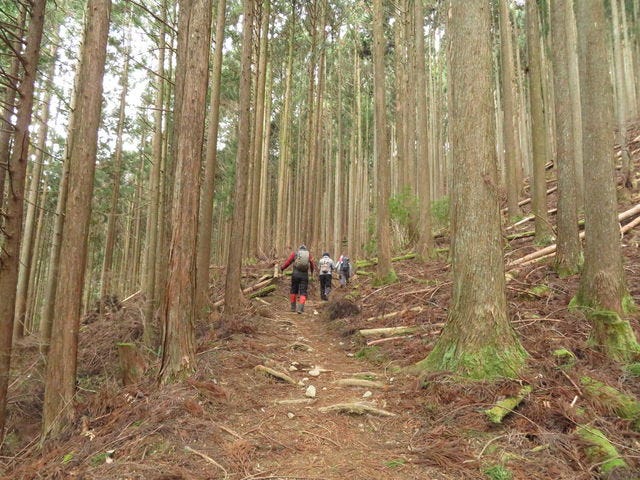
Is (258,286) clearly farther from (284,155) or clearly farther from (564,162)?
(564,162)

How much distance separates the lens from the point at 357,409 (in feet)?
13.5

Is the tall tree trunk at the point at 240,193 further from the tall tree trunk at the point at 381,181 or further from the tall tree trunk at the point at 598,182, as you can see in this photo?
the tall tree trunk at the point at 598,182

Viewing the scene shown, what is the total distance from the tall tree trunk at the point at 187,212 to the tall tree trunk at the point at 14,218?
2661 millimetres

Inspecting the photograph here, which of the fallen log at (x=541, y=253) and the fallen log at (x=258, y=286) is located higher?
the fallen log at (x=541, y=253)

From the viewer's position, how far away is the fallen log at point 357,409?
4051 millimetres

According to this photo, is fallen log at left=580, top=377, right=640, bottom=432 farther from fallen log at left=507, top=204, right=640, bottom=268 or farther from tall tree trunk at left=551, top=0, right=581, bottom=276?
fallen log at left=507, top=204, right=640, bottom=268

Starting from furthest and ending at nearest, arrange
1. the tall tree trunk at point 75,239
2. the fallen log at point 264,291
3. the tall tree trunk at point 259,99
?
the tall tree trunk at point 259,99
the fallen log at point 264,291
the tall tree trunk at point 75,239

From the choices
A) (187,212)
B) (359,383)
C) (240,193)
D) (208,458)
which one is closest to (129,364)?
(187,212)

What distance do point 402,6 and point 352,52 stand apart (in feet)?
31.0

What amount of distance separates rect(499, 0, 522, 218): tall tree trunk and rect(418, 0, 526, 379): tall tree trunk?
883 centimetres

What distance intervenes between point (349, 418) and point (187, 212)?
3163 millimetres

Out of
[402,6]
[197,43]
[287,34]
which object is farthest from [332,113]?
[197,43]

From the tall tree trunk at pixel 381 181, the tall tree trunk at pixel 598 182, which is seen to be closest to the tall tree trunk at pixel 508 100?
the tall tree trunk at pixel 381 181

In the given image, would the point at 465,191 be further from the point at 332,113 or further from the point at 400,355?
the point at 332,113
